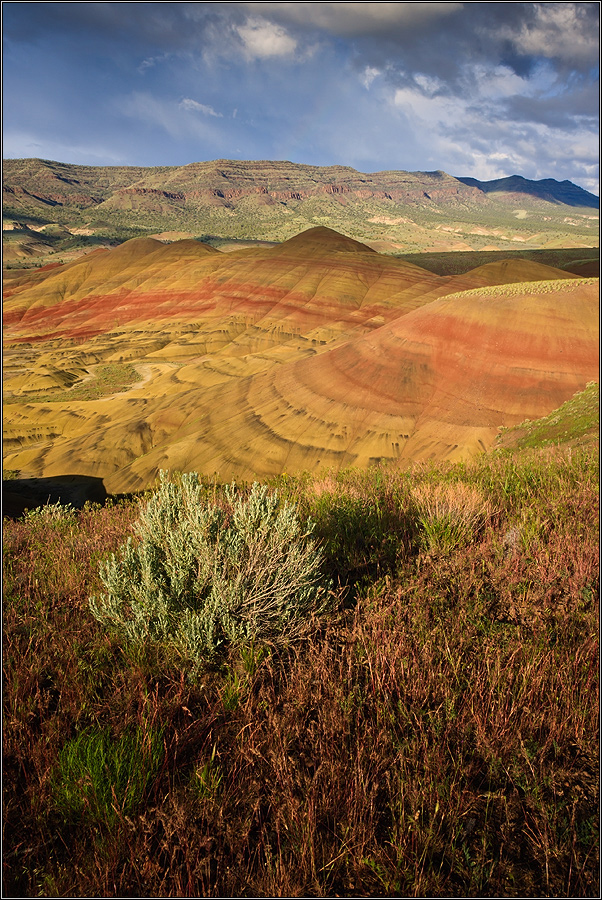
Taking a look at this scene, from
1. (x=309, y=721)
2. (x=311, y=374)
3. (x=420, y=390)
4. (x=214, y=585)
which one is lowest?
(x=309, y=721)

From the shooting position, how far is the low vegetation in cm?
194

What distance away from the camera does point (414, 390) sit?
22891 millimetres

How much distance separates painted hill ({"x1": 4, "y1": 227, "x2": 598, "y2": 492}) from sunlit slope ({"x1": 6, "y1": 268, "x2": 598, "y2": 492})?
78 mm

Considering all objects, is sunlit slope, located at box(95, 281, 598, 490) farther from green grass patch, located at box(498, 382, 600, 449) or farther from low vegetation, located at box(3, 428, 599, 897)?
low vegetation, located at box(3, 428, 599, 897)

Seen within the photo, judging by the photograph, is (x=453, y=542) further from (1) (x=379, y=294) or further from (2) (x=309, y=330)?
(1) (x=379, y=294)

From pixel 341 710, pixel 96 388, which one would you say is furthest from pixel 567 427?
pixel 96 388

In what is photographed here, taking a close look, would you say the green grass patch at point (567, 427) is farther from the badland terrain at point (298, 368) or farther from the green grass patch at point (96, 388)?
the green grass patch at point (96, 388)

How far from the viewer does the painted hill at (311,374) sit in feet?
68.2

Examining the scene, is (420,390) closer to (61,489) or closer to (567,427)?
(567,427)

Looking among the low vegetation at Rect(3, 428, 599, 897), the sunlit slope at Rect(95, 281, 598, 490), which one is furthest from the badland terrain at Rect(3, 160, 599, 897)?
the sunlit slope at Rect(95, 281, 598, 490)

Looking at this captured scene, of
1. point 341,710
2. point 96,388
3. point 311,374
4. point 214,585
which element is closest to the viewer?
point 341,710

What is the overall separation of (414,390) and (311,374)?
6.58m

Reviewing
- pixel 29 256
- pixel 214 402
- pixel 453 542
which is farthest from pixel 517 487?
pixel 29 256

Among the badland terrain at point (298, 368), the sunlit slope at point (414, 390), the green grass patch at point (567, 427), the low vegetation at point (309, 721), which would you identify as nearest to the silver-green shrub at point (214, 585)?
the low vegetation at point (309, 721)
